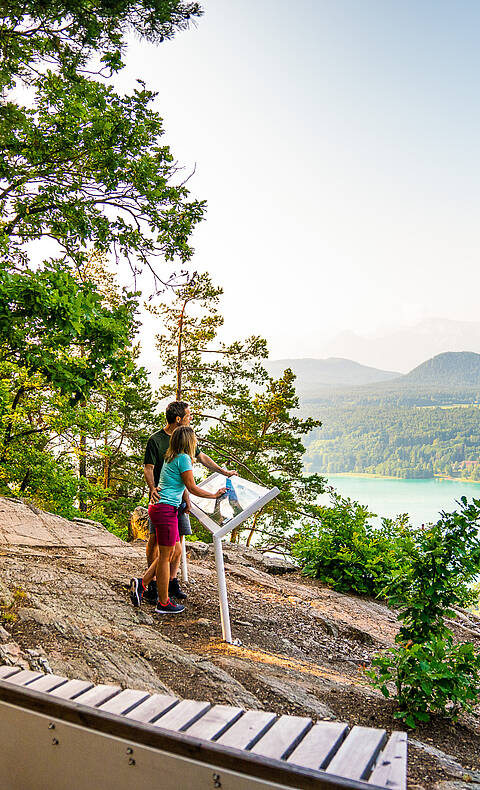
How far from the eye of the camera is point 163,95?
30.1 ft

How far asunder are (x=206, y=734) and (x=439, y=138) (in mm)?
164012

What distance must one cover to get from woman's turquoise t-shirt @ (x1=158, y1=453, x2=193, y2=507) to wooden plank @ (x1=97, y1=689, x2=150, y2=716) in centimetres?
305

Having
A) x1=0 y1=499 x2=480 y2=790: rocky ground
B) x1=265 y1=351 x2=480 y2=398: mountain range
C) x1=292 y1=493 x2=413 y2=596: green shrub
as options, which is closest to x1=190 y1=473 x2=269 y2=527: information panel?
x1=0 y1=499 x2=480 y2=790: rocky ground

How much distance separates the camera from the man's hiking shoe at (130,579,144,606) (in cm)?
585

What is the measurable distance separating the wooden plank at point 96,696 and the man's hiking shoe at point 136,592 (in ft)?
11.6

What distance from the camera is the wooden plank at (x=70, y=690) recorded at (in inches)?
90.3

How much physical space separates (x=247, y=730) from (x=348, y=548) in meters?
7.05

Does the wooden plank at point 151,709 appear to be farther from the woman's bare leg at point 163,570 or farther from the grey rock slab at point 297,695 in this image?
the woman's bare leg at point 163,570

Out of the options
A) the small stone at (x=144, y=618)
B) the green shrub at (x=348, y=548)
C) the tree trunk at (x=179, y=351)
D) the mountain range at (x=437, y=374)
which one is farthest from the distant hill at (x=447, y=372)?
the small stone at (x=144, y=618)

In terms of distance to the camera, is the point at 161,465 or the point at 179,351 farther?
the point at 179,351

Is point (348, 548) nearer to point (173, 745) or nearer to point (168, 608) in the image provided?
point (168, 608)

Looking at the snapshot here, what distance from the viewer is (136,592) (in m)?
5.86

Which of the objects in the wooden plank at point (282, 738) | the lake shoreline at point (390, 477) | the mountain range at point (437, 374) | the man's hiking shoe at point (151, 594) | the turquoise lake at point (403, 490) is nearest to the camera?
the wooden plank at point (282, 738)

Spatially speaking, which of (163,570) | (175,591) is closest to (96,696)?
(163,570)
